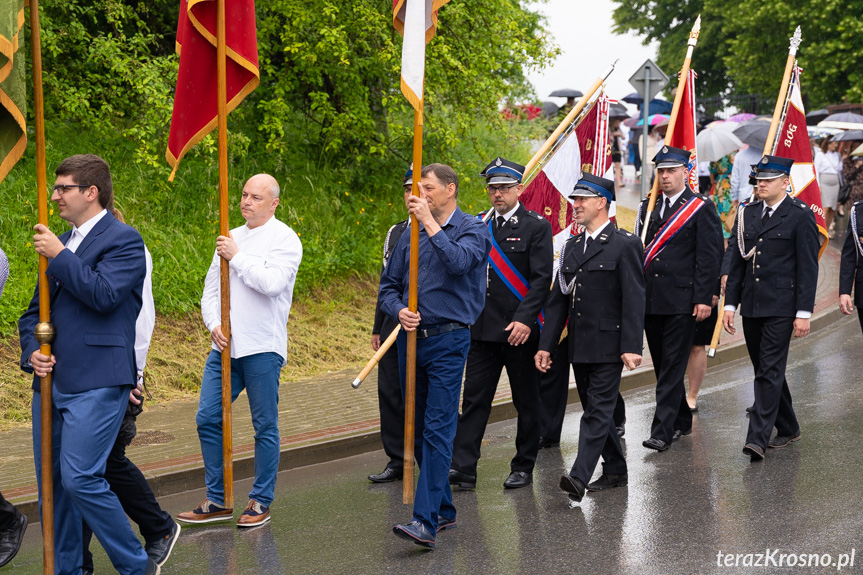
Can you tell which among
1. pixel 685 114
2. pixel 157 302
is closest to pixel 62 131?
pixel 157 302

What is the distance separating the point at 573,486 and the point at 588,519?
240mm

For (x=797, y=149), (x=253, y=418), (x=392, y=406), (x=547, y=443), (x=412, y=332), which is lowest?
(x=547, y=443)

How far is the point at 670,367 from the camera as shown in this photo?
8.34m

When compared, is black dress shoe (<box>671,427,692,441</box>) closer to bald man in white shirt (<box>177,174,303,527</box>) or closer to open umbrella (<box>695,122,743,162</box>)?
bald man in white shirt (<box>177,174,303,527</box>)

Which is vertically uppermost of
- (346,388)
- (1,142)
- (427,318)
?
(1,142)

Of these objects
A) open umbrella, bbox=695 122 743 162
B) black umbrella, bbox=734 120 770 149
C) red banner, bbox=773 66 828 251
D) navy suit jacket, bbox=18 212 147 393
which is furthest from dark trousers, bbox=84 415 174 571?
open umbrella, bbox=695 122 743 162

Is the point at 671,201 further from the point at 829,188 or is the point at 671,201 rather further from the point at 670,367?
the point at 829,188

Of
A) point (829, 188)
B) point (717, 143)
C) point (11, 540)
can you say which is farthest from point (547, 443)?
point (829, 188)

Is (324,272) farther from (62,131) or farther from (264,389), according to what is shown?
(264,389)

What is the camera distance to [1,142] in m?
5.15

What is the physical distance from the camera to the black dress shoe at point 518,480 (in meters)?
7.18

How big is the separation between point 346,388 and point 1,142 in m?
5.56

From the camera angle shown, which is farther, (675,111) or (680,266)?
(675,111)

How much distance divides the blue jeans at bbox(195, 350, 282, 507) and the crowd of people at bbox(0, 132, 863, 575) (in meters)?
0.01
